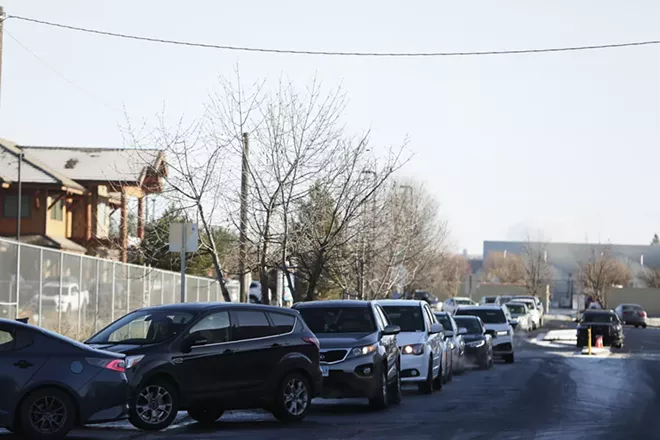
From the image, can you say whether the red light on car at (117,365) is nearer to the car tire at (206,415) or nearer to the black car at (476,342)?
Answer: the car tire at (206,415)

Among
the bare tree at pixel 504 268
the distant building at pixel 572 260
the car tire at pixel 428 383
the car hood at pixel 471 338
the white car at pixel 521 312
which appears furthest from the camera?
the distant building at pixel 572 260

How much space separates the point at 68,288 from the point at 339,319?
11.9 meters

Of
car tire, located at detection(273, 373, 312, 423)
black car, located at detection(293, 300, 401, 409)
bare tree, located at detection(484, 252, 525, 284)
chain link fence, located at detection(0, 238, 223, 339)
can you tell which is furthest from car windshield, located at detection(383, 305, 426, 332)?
bare tree, located at detection(484, 252, 525, 284)

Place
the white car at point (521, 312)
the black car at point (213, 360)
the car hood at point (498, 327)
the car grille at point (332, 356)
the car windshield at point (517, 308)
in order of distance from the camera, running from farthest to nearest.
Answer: the car windshield at point (517, 308)
the white car at point (521, 312)
the car hood at point (498, 327)
the car grille at point (332, 356)
the black car at point (213, 360)

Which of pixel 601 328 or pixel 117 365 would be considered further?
pixel 601 328

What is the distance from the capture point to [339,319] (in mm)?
18844

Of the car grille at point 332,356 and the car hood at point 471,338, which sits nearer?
the car grille at point 332,356

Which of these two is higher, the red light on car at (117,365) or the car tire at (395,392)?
the red light on car at (117,365)

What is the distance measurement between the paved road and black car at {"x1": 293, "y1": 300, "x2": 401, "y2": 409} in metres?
0.40

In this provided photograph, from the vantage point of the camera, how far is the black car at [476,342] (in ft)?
106

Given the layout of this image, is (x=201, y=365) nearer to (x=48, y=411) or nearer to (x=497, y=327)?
(x=48, y=411)

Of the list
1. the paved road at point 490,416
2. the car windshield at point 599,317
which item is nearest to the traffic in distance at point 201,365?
the paved road at point 490,416

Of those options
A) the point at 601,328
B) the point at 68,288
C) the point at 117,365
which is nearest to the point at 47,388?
the point at 117,365

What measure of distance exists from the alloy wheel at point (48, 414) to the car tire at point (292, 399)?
360cm
